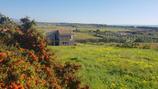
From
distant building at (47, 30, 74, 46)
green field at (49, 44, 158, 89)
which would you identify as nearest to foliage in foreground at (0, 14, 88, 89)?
green field at (49, 44, 158, 89)

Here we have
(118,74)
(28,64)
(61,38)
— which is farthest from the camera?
(61,38)

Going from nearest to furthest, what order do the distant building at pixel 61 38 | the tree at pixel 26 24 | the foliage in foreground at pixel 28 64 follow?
the foliage in foreground at pixel 28 64 → the tree at pixel 26 24 → the distant building at pixel 61 38

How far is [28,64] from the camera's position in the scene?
69.4 feet

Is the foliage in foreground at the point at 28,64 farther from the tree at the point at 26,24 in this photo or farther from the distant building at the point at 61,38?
the distant building at the point at 61,38

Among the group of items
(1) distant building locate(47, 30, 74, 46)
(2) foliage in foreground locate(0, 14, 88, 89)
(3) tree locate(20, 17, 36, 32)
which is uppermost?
(3) tree locate(20, 17, 36, 32)

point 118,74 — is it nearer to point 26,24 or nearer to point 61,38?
point 26,24

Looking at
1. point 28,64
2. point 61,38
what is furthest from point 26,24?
point 61,38

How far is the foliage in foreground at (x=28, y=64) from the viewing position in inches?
743

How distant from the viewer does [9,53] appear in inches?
816

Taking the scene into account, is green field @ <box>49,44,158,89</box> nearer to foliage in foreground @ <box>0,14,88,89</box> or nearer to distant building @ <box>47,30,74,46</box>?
foliage in foreground @ <box>0,14,88,89</box>

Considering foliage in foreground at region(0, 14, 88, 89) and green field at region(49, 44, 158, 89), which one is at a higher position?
foliage in foreground at region(0, 14, 88, 89)

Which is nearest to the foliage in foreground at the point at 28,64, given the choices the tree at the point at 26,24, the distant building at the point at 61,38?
the tree at the point at 26,24

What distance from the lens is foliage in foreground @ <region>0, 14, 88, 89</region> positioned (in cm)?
1888

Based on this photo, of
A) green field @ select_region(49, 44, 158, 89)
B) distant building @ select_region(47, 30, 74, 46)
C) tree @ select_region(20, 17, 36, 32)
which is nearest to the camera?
tree @ select_region(20, 17, 36, 32)
